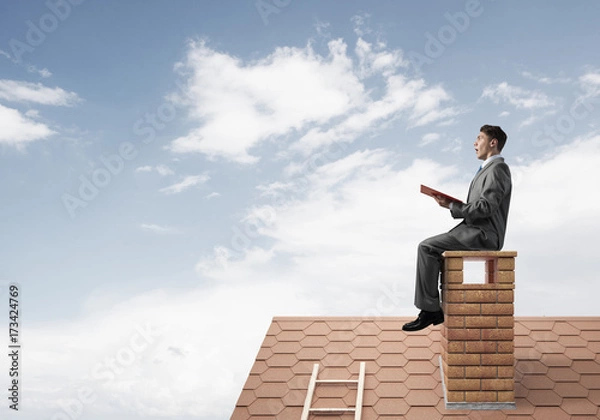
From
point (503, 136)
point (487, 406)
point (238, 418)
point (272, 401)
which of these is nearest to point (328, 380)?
point (272, 401)

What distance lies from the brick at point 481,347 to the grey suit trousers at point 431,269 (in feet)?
1.62

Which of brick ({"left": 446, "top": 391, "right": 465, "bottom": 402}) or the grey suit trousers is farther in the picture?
the grey suit trousers

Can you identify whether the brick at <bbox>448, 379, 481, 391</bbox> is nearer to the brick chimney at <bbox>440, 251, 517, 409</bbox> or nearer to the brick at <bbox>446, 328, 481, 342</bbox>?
the brick chimney at <bbox>440, 251, 517, 409</bbox>

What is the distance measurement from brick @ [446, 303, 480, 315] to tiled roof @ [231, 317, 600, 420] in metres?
0.96

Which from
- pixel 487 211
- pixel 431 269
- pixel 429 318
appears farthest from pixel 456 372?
pixel 487 211

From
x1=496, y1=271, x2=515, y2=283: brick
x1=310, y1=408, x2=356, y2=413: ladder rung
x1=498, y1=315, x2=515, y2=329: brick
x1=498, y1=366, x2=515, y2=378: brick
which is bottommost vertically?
x1=310, y1=408, x2=356, y2=413: ladder rung

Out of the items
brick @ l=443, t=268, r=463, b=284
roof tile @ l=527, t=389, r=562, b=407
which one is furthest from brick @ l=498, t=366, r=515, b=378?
brick @ l=443, t=268, r=463, b=284

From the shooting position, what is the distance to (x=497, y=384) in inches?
243

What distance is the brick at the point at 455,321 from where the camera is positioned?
618cm

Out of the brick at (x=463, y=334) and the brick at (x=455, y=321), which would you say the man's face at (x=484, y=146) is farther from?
the brick at (x=463, y=334)

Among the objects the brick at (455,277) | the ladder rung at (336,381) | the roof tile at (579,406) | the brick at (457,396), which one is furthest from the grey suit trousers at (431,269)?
the roof tile at (579,406)

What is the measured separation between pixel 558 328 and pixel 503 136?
273cm

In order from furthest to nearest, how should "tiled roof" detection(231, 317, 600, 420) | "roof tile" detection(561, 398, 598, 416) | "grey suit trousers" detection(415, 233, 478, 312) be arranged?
"grey suit trousers" detection(415, 233, 478, 312)
"tiled roof" detection(231, 317, 600, 420)
"roof tile" detection(561, 398, 598, 416)

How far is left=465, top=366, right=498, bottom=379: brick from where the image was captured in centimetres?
618
